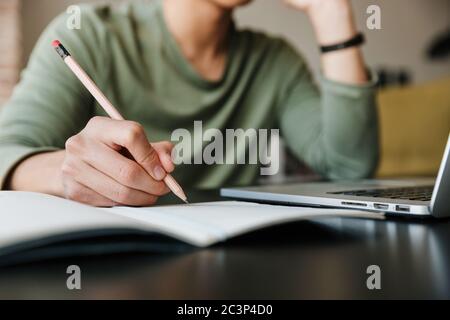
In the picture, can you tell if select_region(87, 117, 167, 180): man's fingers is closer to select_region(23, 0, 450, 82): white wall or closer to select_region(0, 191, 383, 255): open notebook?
select_region(0, 191, 383, 255): open notebook

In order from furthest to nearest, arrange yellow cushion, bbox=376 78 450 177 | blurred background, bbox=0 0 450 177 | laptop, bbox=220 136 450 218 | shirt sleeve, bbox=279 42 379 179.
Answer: yellow cushion, bbox=376 78 450 177, blurred background, bbox=0 0 450 177, shirt sleeve, bbox=279 42 379 179, laptop, bbox=220 136 450 218

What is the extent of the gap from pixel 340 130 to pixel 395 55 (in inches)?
69.7

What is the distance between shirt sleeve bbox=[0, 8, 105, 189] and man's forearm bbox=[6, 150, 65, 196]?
0.04 metres

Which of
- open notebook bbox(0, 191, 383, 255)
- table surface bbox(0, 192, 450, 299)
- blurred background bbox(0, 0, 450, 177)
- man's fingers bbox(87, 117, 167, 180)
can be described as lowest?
table surface bbox(0, 192, 450, 299)

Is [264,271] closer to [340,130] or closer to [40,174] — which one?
[40,174]

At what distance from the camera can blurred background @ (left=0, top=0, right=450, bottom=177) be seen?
1.54 metres

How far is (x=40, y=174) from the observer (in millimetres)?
514

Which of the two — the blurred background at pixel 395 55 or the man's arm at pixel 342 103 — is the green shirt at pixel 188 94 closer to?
the man's arm at pixel 342 103

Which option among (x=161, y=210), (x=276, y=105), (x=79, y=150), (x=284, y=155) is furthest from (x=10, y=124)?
(x=284, y=155)

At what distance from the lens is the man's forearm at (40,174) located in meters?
0.50

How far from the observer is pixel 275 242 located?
32cm

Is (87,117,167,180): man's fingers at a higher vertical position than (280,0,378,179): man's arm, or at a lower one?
lower

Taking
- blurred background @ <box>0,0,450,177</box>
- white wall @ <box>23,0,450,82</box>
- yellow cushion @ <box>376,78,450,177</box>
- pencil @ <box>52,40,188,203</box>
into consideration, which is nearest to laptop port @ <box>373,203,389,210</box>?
pencil @ <box>52,40,188,203</box>

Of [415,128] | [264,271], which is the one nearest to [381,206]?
[264,271]
